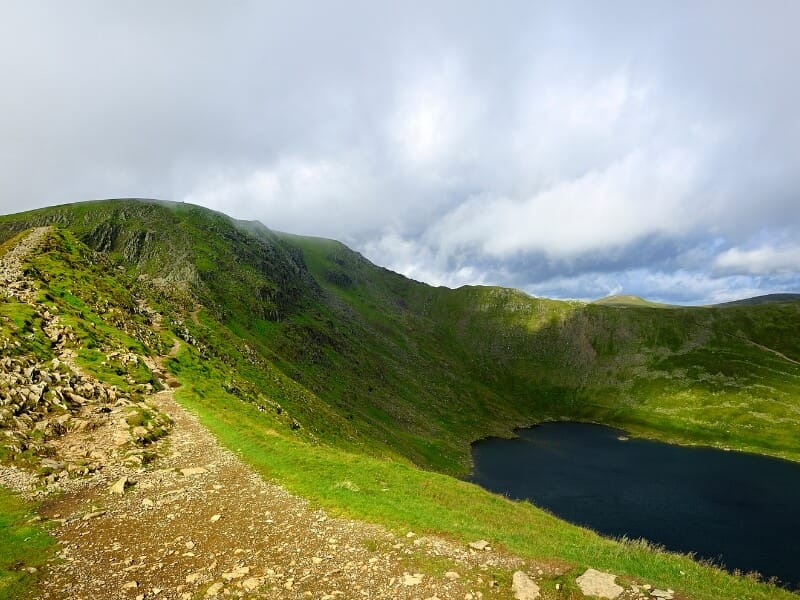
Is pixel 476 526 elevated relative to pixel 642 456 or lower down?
elevated

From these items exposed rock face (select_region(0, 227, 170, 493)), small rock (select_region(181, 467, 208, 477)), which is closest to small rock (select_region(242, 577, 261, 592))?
small rock (select_region(181, 467, 208, 477))

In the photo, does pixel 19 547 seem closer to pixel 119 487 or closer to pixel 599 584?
pixel 119 487

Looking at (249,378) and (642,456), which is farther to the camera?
(642,456)

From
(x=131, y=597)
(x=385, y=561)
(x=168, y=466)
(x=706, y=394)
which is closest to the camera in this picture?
(x=131, y=597)

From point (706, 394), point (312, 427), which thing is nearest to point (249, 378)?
point (312, 427)

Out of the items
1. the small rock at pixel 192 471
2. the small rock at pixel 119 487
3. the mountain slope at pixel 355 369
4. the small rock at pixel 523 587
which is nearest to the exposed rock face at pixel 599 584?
the small rock at pixel 523 587

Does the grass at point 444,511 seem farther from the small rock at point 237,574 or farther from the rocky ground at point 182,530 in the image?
the small rock at point 237,574

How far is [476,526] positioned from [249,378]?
5336 cm

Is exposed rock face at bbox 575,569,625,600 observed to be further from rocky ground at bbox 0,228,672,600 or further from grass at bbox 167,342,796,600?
grass at bbox 167,342,796,600

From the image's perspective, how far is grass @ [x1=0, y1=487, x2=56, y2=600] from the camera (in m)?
13.9

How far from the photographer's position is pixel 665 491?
98750 millimetres

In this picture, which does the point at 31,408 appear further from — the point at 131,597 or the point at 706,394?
the point at 706,394

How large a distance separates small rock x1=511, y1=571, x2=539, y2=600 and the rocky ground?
0.05 metres

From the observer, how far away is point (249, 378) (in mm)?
66625
